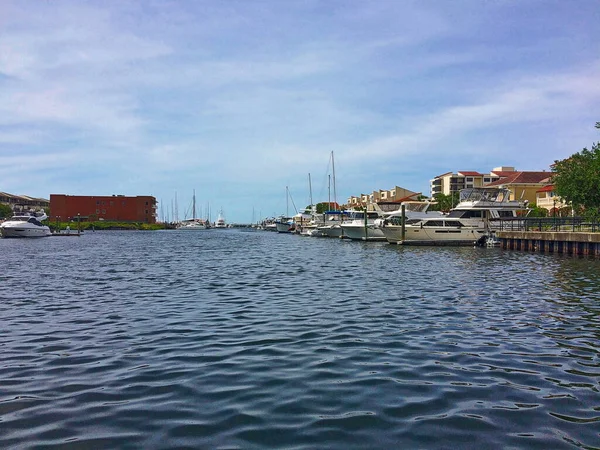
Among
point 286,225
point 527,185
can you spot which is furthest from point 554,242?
point 286,225

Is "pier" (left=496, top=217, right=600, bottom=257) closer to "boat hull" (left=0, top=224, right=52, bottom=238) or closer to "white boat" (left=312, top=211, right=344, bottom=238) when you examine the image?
"white boat" (left=312, top=211, right=344, bottom=238)

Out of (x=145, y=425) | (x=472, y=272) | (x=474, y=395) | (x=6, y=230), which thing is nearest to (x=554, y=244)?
(x=472, y=272)

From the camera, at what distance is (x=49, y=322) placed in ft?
43.1

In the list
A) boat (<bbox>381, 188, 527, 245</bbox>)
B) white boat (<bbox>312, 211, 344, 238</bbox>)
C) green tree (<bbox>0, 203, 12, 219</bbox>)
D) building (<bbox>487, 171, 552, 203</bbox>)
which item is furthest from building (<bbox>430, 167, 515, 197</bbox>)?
green tree (<bbox>0, 203, 12, 219</bbox>)

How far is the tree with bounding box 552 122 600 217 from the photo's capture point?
4047 cm

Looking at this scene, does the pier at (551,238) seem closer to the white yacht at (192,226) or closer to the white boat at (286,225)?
the white boat at (286,225)

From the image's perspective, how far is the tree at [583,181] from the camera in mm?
40469

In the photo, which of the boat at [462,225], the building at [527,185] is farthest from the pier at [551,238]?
the building at [527,185]

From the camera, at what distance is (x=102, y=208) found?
502ft

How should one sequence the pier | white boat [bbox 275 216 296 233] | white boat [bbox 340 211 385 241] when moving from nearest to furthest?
the pier
white boat [bbox 340 211 385 241]
white boat [bbox 275 216 296 233]

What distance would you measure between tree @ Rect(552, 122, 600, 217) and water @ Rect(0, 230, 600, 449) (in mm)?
26347

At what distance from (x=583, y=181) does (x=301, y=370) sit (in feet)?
133

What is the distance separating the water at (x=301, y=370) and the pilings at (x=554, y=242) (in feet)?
69.6

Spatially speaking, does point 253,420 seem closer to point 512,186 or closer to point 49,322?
point 49,322
